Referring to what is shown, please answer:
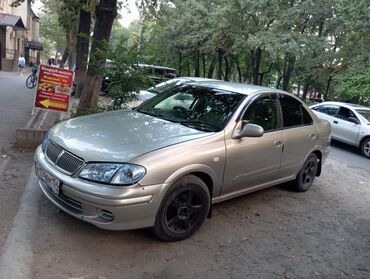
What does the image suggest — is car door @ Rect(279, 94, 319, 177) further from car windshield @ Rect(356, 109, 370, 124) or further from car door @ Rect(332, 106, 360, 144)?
car windshield @ Rect(356, 109, 370, 124)

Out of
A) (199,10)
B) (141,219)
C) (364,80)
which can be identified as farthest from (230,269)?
(199,10)

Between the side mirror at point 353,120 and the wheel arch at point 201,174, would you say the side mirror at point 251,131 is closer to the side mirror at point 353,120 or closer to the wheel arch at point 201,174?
the wheel arch at point 201,174

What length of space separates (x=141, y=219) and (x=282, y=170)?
8.44 feet

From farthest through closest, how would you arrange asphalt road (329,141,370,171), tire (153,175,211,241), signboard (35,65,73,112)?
asphalt road (329,141,370,171) < signboard (35,65,73,112) < tire (153,175,211,241)

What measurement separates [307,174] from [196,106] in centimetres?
245

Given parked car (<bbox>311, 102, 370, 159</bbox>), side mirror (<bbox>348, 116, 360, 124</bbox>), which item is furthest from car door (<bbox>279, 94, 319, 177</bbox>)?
side mirror (<bbox>348, 116, 360, 124</bbox>)

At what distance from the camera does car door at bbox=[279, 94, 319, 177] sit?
226 inches

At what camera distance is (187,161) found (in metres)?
4.18

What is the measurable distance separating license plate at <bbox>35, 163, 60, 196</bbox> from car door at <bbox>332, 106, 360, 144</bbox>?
10531 millimetres

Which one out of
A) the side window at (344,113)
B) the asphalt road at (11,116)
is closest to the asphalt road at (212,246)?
the asphalt road at (11,116)

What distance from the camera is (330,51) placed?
23078 millimetres

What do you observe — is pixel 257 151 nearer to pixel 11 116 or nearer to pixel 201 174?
pixel 201 174

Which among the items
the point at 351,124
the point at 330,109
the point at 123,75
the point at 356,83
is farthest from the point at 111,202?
the point at 356,83

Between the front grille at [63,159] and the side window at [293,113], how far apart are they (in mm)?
2979
